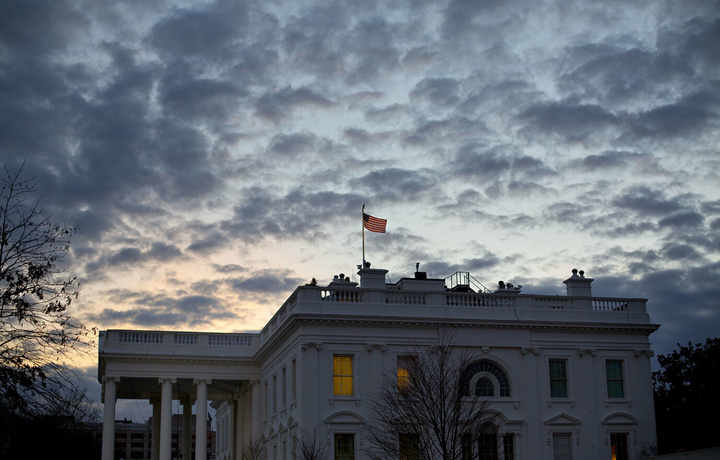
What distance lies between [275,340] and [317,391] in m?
6.37

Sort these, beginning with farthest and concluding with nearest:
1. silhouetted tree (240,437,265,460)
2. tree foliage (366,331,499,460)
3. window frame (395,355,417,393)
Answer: silhouetted tree (240,437,265,460)
window frame (395,355,417,393)
tree foliage (366,331,499,460)

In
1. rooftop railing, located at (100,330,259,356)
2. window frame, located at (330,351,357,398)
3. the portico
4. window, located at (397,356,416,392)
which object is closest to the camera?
window frame, located at (330,351,357,398)

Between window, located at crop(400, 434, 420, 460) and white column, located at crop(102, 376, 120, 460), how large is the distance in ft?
63.1

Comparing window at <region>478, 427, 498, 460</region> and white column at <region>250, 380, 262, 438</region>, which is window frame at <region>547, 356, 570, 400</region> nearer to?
window at <region>478, 427, 498, 460</region>

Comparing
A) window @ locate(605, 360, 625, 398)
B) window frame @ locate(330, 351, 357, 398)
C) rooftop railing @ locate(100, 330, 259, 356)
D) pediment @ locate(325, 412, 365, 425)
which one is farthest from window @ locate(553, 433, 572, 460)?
rooftop railing @ locate(100, 330, 259, 356)

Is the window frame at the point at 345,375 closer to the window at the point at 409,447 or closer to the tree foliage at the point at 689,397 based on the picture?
the window at the point at 409,447

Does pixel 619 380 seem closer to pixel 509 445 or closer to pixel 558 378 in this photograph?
pixel 558 378

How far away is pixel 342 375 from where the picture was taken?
41938 mm

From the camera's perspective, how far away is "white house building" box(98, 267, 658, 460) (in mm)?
41469

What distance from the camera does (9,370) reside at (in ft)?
54.1

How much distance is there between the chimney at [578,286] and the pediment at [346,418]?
45.9 ft

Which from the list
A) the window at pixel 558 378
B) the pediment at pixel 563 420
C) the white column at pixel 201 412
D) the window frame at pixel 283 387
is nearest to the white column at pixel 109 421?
the white column at pixel 201 412

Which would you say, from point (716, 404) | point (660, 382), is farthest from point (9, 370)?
point (660, 382)

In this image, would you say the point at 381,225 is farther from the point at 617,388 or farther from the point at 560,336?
the point at 617,388
